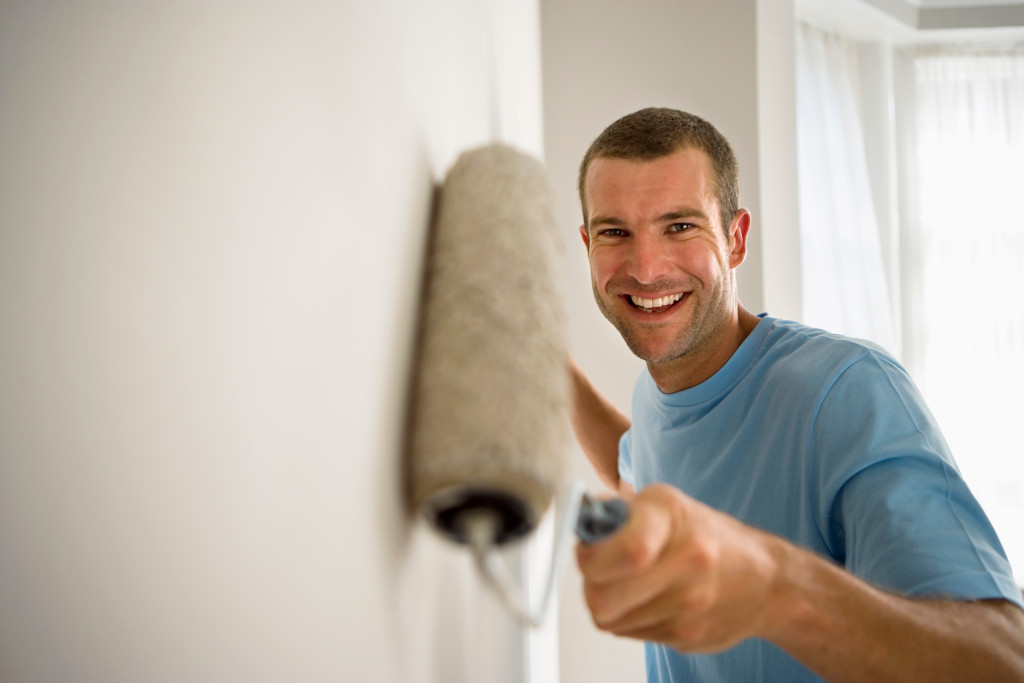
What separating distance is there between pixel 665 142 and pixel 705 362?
0.37m

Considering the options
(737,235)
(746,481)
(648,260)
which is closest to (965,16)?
(737,235)

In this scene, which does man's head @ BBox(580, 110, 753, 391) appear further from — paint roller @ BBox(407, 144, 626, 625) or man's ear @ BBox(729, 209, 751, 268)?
paint roller @ BBox(407, 144, 626, 625)

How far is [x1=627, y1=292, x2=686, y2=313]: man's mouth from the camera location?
1133 mm

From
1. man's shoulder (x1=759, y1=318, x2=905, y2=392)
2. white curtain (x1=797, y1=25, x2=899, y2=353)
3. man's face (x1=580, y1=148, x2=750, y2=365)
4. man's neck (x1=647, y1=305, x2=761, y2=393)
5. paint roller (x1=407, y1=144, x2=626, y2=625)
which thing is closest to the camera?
paint roller (x1=407, y1=144, x2=626, y2=625)

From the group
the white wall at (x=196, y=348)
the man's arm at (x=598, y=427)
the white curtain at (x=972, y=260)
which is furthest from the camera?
the white curtain at (x=972, y=260)

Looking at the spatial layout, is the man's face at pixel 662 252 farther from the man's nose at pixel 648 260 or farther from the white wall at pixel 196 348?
the white wall at pixel 196 348

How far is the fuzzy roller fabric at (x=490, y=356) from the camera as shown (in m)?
0.27

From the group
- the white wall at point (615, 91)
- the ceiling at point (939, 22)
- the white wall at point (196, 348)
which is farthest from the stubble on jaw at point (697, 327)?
the ceiling at point (939, 22)

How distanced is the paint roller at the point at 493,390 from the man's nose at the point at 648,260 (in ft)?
2.25

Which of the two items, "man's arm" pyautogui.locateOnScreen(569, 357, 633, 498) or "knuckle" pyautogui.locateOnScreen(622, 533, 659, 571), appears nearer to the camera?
"knuckle" pyautogui.locateOnScreen(622, 533, 659, 571)

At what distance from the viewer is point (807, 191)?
10.3ft

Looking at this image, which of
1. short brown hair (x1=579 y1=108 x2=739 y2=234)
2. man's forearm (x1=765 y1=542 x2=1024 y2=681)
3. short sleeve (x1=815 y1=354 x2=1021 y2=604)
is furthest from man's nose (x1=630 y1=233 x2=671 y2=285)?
man's forearm (x1=765 y1=542 x2=1024 y2=681)

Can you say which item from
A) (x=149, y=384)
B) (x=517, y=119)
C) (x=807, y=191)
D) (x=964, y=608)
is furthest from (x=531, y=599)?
(x=807, y=191)

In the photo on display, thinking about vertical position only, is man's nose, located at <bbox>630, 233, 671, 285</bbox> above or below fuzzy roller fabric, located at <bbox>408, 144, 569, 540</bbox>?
above
